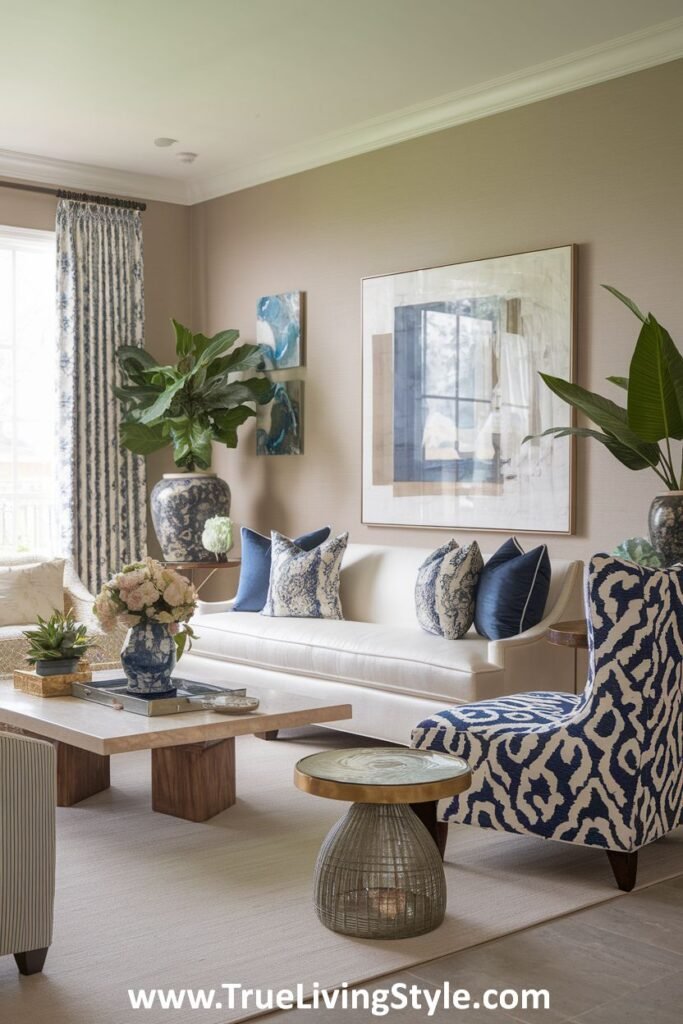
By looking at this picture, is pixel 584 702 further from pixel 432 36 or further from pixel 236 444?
pixel 236 444

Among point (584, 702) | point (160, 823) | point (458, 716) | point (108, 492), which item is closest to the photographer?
point (584, 702)

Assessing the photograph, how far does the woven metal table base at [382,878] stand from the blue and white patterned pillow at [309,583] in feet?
8.97

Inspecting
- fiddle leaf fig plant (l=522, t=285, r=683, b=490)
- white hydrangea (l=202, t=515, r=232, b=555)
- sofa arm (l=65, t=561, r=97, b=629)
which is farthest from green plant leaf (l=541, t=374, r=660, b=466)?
sofa arm (l=65, t=561, r=97, b=629)

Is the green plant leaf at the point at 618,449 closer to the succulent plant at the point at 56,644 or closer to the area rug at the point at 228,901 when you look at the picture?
the area rug at the point at 228,901

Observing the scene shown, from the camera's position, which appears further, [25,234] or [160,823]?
[25,234]

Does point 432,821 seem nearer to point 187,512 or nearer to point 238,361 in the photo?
point 187,512

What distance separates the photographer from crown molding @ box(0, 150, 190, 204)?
6938 millimetres

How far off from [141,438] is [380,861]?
442 cm

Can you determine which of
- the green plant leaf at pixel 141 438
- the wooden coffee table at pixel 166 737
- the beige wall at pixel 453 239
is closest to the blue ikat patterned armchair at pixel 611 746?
the wooden coffee table at pixel 166 737

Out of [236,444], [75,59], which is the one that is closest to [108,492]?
[236,444]

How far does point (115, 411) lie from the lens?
732 centimetres

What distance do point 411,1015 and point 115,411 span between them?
526cm

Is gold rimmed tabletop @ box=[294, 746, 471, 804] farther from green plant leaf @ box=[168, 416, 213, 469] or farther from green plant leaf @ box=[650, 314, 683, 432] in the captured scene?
green plant leaf @ box=[168, 416, 213, 469]

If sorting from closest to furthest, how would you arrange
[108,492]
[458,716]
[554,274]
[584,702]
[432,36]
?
1. [584,702]
2. [458,716]
3. [432,36]
4. [554,274]
5. [108,492]
